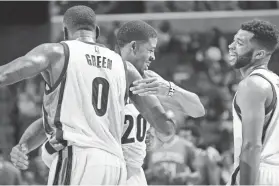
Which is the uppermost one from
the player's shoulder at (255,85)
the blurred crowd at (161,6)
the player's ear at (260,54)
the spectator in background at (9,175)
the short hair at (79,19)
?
the blurred crowd at (161,6)

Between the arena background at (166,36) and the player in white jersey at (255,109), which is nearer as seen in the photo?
the player in white jersey at (255,109)

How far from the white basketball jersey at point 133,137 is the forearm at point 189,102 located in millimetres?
368

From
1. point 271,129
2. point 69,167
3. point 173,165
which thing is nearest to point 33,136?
point 69,167

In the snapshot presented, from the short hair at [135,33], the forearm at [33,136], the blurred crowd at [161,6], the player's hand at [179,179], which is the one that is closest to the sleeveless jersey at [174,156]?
the player's hand at [179,179]

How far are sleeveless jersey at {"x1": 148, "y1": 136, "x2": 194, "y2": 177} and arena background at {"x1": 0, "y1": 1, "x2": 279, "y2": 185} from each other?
237 centimetres

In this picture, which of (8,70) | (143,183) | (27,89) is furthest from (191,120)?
(8,70)

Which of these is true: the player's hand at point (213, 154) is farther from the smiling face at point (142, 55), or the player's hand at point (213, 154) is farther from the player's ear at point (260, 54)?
the player's ear at point (260, 54)

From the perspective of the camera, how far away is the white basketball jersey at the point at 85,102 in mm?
3680

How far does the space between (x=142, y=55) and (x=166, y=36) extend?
836 cm

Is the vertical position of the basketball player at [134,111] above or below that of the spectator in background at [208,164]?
above

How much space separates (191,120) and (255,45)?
655 cm

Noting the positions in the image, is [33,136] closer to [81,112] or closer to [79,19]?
[81,112]

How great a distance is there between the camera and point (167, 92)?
4.25 metres

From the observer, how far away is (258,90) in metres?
3.58
